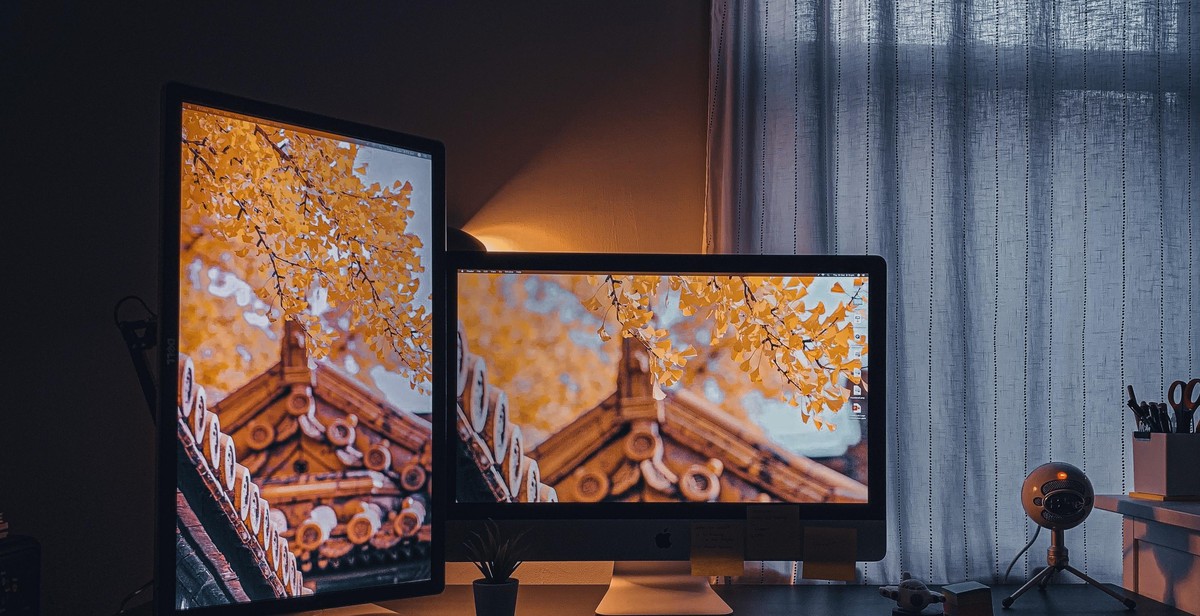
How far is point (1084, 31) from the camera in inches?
59.4

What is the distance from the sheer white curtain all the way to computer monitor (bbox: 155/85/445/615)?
2.28 feet

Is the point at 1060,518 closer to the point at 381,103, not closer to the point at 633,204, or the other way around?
the point at 633,204

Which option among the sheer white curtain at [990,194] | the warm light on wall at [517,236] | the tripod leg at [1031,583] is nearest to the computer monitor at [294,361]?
the warm light on wall at [517,236]

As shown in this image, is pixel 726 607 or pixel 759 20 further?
pixel 759 20

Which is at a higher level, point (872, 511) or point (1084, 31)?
point (1084, 31)

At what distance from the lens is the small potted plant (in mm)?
973

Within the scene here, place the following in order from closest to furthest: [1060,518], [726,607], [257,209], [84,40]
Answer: [257,209] < [726,607] < [1060,518] < [84,40]

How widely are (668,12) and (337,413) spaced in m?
1.04

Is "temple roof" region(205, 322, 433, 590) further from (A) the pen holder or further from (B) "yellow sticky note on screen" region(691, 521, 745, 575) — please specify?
(A) the pen holder

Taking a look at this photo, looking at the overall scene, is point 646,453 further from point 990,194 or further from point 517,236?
point 990,194

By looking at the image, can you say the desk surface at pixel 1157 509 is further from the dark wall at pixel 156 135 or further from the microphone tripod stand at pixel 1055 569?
the dark wall at pixel 156 135

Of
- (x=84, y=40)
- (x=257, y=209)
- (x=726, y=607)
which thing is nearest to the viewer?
(x=257, y=209)

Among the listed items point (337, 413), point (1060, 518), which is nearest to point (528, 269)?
point (337, 413)

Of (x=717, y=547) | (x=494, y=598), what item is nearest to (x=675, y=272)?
(x=717, y=547)
